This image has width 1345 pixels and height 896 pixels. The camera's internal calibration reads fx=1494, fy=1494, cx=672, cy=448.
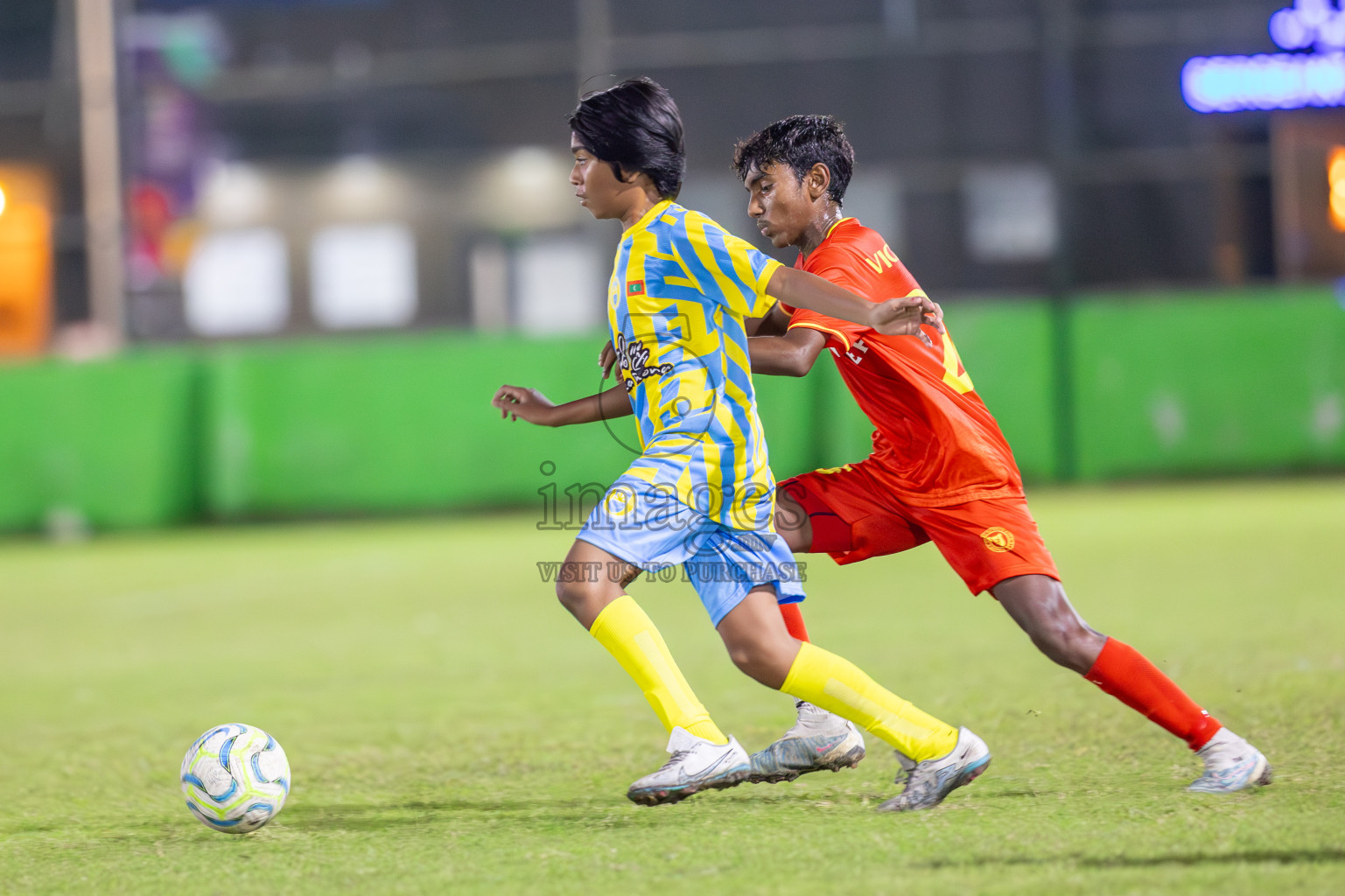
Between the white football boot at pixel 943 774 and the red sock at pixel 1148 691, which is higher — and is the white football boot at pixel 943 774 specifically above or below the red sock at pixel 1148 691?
below

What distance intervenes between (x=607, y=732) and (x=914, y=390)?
5.67 feet

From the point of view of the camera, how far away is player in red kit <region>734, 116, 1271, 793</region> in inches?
145

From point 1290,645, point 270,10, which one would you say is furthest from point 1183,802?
point 270,10

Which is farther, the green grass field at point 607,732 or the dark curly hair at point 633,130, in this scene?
the dark curly hair at point 633,130

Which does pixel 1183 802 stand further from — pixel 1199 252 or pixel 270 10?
pixel 270 10

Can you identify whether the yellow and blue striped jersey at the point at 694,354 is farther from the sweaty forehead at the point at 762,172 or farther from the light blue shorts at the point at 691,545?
the sweaty forehead at the point at 762,172

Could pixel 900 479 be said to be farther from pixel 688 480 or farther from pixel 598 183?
pixel 598 183

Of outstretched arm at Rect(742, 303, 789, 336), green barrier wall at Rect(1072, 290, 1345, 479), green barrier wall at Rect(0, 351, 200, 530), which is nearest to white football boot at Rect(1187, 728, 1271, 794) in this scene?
outstretched arm at Rect(742, 303, 789, 336)

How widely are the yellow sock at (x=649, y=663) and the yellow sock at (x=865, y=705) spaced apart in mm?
231

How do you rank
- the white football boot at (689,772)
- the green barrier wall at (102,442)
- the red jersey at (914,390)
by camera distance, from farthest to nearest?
the green barrier wall at (102,442) < the red jersey at (914,390) < the white football boot at (689,772)

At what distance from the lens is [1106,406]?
569 inches

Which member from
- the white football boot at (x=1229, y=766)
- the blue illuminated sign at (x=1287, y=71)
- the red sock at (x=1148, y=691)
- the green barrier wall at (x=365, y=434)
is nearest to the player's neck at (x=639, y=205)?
the red sock at (x=1148, y=691)

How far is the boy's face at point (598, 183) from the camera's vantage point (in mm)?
3676

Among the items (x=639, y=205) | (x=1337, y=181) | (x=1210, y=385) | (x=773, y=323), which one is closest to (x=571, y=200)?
(x=1210, y=385)
